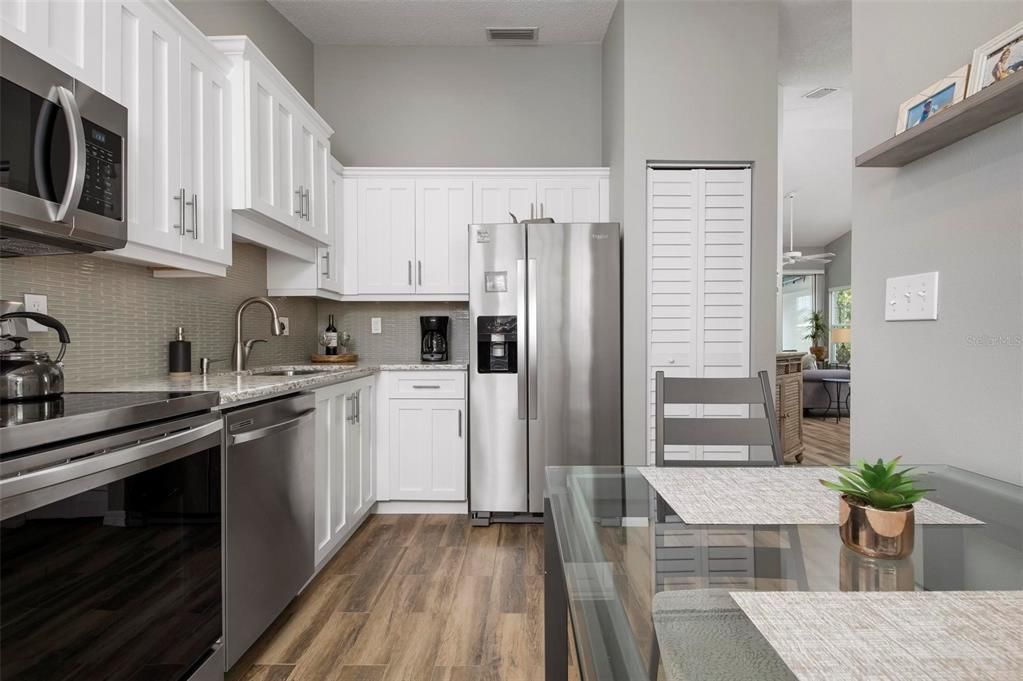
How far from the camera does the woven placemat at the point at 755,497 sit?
93cm

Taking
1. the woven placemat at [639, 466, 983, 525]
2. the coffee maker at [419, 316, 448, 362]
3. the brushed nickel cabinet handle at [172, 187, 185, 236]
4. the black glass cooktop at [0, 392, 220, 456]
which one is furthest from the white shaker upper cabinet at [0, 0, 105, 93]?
the coffee maker at [419, 316, 448, 362]

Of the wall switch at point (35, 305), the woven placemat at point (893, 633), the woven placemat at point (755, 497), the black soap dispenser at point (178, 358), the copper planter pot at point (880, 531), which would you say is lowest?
the woven placemat at point (755, 497)

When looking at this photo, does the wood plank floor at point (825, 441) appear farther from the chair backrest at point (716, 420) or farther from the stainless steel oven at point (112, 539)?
the stainless steel oven at point (112, 539)

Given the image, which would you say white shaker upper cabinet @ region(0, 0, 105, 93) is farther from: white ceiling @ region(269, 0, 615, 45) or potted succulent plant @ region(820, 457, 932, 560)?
white ceiling @ region(269, 0, 615, 45)

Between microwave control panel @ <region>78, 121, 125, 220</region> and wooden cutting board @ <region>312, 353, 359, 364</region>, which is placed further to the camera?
wooden cutting board @ <region>312, 353, 359, 364</region>

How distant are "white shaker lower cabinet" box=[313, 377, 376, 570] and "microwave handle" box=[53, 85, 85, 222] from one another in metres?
1.27

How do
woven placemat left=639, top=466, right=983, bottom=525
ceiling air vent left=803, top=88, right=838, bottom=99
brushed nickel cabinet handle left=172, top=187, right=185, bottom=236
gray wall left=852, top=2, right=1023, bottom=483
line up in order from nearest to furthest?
woven placemat left=639, top=466, right=983, bottom=525 → gray wall left=852, top=2, right=1023, bottom=483 → brushed nickel cabinet handle left=172, top=187, right=185, bottom=236 → ceiling air vent left=803, top=88, right=838, bottom=99

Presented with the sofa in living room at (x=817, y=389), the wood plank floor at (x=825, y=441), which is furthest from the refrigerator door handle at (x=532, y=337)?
the sofa in living room at (x=817, y=389)

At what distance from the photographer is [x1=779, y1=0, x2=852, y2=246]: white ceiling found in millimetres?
3549

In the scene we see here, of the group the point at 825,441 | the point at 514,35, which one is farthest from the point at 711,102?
the point at 825,441

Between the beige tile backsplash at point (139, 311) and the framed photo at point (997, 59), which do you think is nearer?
the framed photo at point (997, 59)

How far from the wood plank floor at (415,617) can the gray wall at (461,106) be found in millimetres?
2701

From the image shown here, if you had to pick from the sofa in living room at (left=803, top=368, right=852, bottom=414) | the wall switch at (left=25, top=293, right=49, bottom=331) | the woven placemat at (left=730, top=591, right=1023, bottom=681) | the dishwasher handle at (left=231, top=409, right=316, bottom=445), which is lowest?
the sofa in living room at (left=803, top=368, right=852, bottom=414)

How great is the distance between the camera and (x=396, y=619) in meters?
2.10
